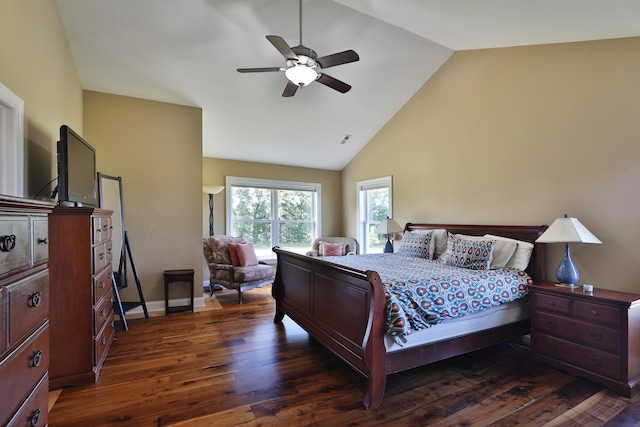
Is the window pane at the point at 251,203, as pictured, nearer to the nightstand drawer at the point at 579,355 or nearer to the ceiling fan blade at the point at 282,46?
the ceiling fan blade at the point at 282,46

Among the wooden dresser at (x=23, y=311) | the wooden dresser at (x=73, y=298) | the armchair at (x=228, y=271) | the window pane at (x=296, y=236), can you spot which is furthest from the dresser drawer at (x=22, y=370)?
the window pane at (x=296, y=236)

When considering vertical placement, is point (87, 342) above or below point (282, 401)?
above

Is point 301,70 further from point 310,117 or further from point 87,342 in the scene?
point 87,342

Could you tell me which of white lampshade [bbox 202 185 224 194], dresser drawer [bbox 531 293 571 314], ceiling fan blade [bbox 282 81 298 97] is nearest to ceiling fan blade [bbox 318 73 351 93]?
ceiling fan blade [bbox 282 81 298 97]

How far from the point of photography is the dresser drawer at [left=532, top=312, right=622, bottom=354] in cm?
223

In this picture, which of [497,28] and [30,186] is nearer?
[30,186]

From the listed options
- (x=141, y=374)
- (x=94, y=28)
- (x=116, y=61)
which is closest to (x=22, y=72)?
(x=94, y=28)

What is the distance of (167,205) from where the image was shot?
4.08m

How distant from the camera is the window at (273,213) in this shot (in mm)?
5734

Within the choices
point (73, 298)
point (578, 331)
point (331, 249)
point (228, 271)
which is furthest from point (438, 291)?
point (331, 249)

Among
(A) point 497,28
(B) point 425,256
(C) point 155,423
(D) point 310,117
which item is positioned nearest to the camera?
(C) point 155,423

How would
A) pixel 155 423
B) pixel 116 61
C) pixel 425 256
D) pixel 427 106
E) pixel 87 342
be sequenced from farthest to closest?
pixel 427 106, pixel 425 256, pixel 116 61, pixel 87 342, pixel 155 423

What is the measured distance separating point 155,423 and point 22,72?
2.55 metres

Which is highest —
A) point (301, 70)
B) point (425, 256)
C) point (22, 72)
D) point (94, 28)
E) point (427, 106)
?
point (94, 28)
